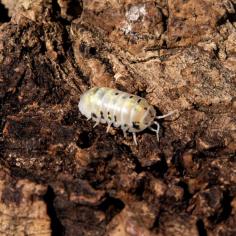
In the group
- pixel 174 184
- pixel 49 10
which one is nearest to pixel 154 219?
pixel 174 184

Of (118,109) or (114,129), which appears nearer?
(114,129)

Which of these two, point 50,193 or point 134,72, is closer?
point 50,193

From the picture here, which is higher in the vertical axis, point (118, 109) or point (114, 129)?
point (118, 109)

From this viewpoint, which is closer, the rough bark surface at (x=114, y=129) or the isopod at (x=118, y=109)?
the rough bark surface at (x=114, y=129)

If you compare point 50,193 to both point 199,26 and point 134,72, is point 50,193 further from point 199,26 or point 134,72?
point 199,26
